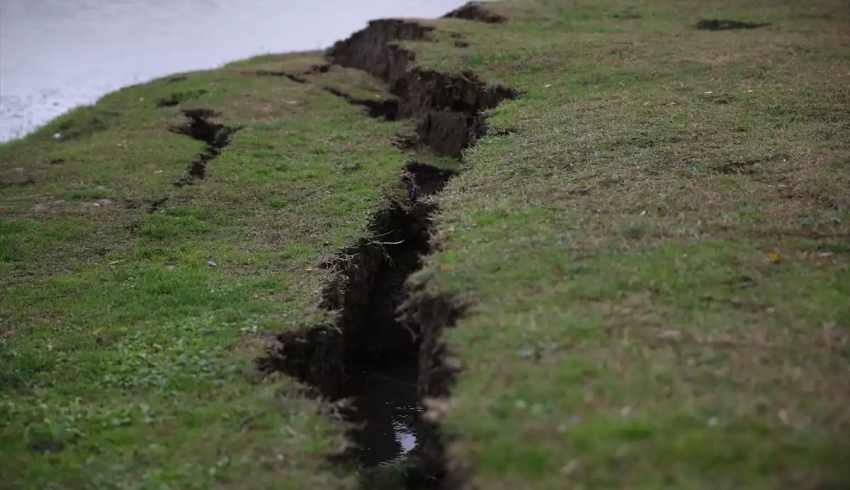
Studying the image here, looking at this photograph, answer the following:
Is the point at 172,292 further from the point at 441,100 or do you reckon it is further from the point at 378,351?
the point at 441,100

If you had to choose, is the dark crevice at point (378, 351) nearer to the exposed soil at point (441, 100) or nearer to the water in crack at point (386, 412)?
the water in crack at point (386, 412)

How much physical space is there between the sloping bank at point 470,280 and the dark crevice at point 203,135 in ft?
0.32

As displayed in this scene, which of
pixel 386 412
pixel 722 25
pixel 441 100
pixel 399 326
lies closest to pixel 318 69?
pixel 441 100

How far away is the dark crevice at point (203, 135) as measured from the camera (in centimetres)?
1553

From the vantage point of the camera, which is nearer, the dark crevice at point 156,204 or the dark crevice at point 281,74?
the dark crevice at point 156,204

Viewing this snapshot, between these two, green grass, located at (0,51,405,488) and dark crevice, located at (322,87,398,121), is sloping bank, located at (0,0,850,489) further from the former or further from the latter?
dark crevice, located at (322,87,398,121)

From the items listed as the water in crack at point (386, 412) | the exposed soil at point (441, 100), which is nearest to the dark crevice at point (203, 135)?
the exposed soil at point (441, 100)

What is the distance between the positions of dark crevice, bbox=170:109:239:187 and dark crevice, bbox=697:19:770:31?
1178 cm

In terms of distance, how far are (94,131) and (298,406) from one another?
14189 mm

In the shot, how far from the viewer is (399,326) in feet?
40.7

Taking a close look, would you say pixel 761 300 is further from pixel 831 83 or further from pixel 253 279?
pixel 831 83

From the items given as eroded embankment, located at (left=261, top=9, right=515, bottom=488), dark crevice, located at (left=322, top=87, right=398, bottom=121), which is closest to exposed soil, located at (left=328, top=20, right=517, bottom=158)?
eroded embankment, located at (left=261, top=9, right=515, bottom=488)

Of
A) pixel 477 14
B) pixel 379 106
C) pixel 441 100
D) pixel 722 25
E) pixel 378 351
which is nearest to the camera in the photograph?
pixel 378 351

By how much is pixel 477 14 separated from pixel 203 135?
910cm
